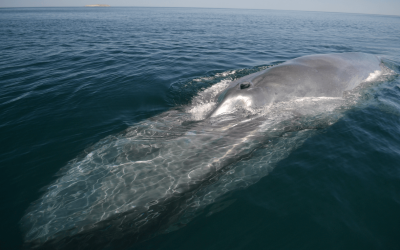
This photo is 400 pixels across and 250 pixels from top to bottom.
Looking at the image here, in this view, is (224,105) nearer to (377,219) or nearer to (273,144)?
(273,144)

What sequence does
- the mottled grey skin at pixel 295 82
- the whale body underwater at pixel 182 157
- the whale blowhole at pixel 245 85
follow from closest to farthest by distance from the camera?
1. the whale body underwater at pixel 182 157
2. the mottled grey skin at pixel 295 82
3. the whale blowhole at pixel 245 85

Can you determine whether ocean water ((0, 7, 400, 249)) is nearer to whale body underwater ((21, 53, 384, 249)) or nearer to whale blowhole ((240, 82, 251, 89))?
whale body underwater ((21, 53, 384, 249))

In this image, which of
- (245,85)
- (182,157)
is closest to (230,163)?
(182,157)

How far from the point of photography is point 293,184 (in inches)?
212

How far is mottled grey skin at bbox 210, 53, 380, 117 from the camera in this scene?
720 centimetres

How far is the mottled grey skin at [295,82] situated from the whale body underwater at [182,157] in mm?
36

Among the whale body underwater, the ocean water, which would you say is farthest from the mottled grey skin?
the ocean water

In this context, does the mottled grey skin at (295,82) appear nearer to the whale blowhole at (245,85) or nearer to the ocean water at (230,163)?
the whale blowhole at (245,85)

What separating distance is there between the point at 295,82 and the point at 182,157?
496cm

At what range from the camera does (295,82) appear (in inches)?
300

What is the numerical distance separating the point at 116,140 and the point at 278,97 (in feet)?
18.4

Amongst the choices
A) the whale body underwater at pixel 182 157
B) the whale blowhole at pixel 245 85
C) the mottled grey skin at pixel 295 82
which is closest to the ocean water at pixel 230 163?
the whale body underwater at pixel 182 157

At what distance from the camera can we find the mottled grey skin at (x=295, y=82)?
7203 millimetres

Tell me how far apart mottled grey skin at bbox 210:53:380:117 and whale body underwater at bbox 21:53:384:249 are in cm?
4
